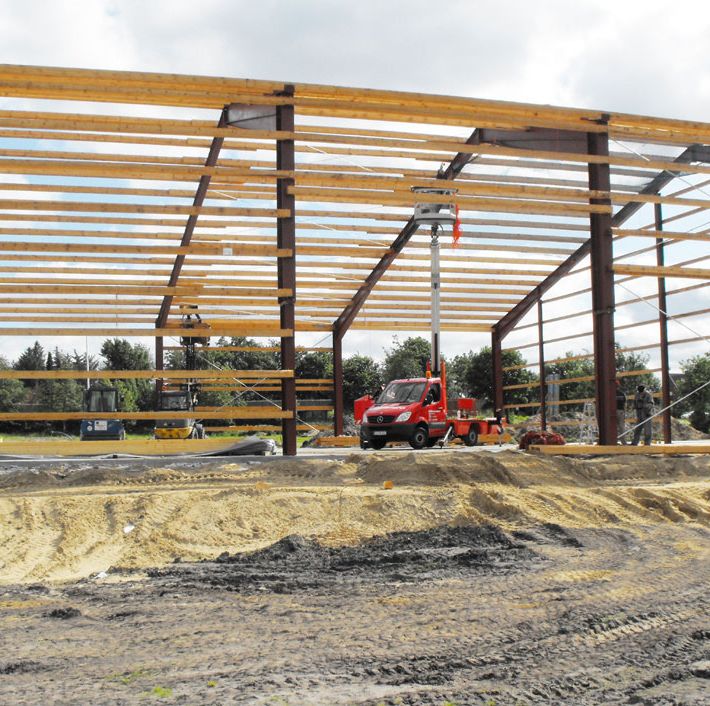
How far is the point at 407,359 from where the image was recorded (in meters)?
53.4

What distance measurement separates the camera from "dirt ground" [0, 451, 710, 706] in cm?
406

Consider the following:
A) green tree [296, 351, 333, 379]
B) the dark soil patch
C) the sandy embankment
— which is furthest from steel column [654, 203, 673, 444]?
green tree [296, 351, 333, 379]

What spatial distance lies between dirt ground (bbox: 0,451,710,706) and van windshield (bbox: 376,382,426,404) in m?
6.90

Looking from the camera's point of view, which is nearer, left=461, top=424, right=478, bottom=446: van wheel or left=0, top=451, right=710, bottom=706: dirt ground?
left=0, top=451, right=710, bottom=706: dirt ground

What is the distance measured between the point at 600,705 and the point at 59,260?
626 inches

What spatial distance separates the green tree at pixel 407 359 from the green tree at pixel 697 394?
15049 millimetres

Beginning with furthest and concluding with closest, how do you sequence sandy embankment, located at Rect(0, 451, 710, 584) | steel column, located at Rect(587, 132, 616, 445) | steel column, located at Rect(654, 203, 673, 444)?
1. steel column, located at Rect(654, 203, 673, 444)
2. steel column, located at Rect(587, 132, 616, 445)
3. sandy embankment, located at Rect(0, 451, 710, 584)

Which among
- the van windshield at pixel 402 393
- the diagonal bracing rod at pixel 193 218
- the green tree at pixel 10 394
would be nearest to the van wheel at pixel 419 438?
the van windshield at pixel 402 393

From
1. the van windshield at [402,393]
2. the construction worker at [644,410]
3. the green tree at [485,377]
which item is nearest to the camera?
the construction worker at [644,410]

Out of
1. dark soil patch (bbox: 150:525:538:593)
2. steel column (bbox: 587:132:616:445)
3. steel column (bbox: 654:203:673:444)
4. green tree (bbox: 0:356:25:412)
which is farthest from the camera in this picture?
green tree (bbox: 0:356:25:412)

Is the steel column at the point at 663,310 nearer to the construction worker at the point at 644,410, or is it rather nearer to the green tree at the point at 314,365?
the construction worker at the point at 644,410

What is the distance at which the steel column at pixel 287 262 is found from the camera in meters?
13.9

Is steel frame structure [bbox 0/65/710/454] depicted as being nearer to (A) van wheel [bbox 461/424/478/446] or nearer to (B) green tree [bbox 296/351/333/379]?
(A) van wheel [bbox 461/424/478/446]

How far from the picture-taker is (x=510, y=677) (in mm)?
4109
